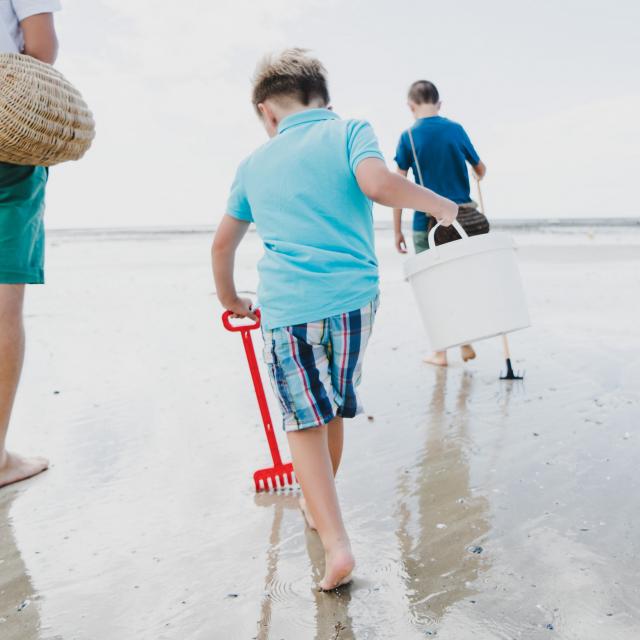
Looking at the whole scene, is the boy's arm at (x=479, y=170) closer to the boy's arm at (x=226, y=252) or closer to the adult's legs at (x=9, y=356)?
the boy's arm at (x=226, y=252)

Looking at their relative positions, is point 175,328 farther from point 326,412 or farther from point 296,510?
point 326,412

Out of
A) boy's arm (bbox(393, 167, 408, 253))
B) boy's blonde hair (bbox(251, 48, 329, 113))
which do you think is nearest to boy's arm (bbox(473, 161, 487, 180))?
boy's arm (bbox(393, 167, 408, 253))

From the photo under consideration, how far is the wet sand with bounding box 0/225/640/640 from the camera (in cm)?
174

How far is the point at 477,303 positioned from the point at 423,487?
2.24ft

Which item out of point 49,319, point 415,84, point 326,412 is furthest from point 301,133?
point 49,319

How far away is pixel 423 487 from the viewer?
247 cm

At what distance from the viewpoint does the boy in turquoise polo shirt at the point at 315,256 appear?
188 centimetres

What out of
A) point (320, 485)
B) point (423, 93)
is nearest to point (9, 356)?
point (320, 485)

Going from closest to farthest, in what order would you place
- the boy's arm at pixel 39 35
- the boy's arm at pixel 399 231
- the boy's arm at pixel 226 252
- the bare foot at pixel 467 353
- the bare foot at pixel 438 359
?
the boy's arm at pixel 226 252 < the boy's arm at pixel 39 35 < the bare foot at pixel 467 353 < the bare foot at pixel 438 359 < the boy's arm at pixel 399 231

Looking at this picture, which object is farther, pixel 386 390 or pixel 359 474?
pixel 386 390

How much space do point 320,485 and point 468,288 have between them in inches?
37.0

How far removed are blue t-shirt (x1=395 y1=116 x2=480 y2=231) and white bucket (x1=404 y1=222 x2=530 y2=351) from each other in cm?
169

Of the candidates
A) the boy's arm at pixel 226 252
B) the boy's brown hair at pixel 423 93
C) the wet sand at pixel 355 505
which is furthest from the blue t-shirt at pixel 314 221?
the boy's brown hair at pixel 423 93

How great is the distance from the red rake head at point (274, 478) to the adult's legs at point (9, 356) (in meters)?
0.92
